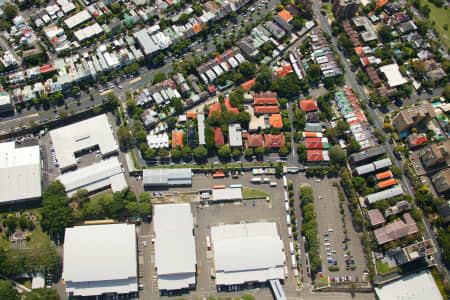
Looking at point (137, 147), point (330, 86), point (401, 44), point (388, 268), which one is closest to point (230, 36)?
point (330, 86)

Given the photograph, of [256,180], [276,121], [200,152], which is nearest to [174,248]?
[200,152]

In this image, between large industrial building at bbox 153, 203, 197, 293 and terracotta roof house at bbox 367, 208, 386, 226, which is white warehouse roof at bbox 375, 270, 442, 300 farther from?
large industrial building at bbox 153, 203, 197, 293

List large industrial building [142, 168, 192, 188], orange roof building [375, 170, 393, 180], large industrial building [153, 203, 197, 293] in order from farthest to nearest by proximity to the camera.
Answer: orange roof building [375, 170, 393, 180] < large industrial building [142, 168, 192, 188] < large industrial building [153, 203, 197, 293]

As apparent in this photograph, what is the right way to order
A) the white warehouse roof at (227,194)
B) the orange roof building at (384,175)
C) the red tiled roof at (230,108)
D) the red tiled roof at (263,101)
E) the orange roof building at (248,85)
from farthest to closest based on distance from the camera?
the orange roof building at (248,85) → the red tiled roof at (263,101) → the red tiled roof at (230,108) → the orange roof building at (384,175) → the white warehouse roof at (227,194)

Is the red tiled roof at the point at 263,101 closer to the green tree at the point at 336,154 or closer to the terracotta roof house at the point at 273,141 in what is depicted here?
the terracotta roof house at the point at 273,141

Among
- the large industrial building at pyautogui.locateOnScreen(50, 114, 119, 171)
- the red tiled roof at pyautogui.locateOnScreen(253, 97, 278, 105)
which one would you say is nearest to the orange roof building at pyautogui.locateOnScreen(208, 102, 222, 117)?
the red tiled roof at pyautogui.locateOnScreen(253, 97, 278, 105)

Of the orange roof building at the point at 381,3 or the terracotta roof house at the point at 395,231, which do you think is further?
the orange roof building at the point at 381,3

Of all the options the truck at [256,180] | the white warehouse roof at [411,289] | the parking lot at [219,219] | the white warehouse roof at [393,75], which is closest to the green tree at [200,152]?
the parking lot at [219,219]
